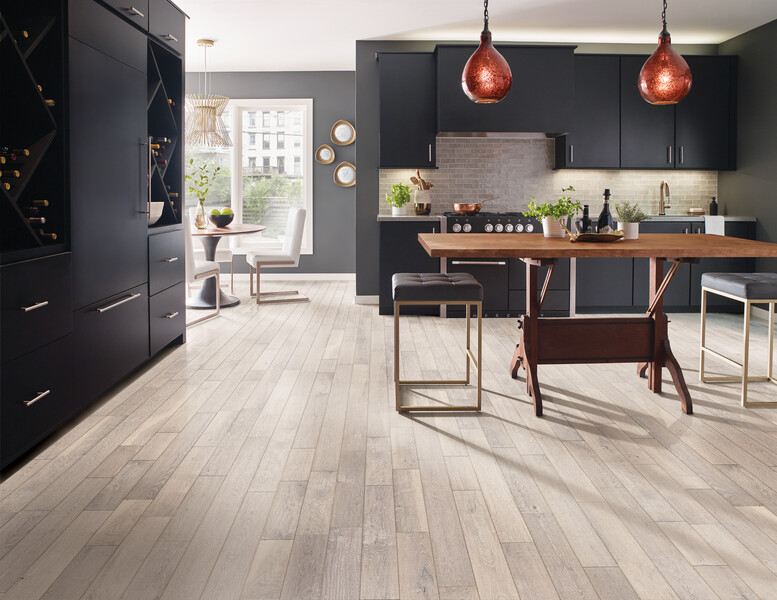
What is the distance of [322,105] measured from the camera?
350 inches

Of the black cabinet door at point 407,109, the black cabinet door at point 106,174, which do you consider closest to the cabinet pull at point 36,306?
the black cabinet door at point 106,174

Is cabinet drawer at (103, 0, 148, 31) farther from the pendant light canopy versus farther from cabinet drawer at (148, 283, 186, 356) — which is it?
the pendant light canopy

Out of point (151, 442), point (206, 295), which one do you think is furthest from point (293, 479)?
point (206, 295)

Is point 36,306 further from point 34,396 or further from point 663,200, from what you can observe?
point 663,200

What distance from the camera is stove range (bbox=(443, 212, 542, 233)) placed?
6473 mm

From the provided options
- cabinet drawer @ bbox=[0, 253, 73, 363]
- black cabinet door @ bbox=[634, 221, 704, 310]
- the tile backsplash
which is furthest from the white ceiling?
cabinet drawer @ bbox=[0, 253, 73, 363]

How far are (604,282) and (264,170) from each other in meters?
4.59

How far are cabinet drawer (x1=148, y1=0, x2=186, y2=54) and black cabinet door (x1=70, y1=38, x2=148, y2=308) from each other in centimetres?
22

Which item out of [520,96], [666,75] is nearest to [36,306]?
[666,75]

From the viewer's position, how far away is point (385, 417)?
3.55 m

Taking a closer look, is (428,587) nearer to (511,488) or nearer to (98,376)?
(511,488)

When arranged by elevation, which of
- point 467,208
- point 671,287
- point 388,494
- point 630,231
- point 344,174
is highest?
point 344,174

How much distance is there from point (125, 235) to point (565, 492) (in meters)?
2.77

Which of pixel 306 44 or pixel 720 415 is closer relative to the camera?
pixel 720 415
